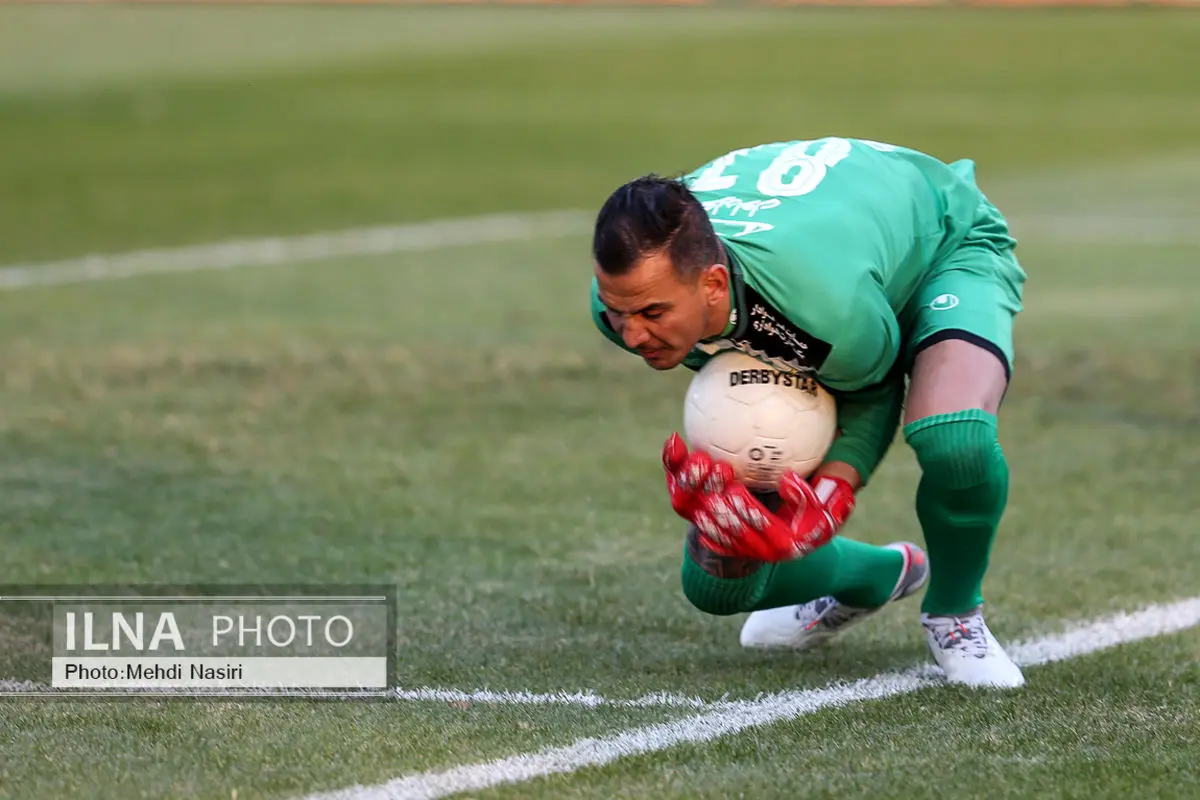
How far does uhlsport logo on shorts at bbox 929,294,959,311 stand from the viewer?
4.85m

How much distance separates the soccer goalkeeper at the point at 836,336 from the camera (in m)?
4.30

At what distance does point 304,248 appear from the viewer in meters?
14.3

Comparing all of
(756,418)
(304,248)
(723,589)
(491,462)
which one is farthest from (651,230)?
(304,248)

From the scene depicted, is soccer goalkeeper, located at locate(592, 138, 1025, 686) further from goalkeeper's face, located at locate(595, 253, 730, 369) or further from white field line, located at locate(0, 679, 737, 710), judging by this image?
white field line, located at locate(0, 679, 737, 710)

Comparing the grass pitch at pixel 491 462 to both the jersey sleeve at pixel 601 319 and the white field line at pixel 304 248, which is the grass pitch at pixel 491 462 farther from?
the jersey sleeve at pixel 601 319

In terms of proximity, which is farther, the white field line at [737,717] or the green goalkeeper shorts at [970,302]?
the green goalkeeper shorts at [970,302]

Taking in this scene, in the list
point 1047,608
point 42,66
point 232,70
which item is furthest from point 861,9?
point 1047,608

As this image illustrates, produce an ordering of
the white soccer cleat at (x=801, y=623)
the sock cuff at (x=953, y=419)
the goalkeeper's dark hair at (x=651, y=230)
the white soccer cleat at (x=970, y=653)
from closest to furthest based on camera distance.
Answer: the goalkeeper's dark hair at (x=651, y=230)
the sock cuff at (x=953, y=419)
the white soccer cleat at (x=970, y=653)
the white soccer cleat at (x=801, y=623)

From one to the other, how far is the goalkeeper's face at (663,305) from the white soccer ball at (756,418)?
0.25 metres

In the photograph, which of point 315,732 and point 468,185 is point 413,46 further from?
point 315,732

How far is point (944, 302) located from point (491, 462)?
3.08 m

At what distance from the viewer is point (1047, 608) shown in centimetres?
561

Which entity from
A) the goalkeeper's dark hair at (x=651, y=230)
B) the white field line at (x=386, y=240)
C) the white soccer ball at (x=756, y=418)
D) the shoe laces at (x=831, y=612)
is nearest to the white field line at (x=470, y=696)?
the white soccer ball at (x=756, y=418)

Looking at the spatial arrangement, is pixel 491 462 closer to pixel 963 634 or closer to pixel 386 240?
pixel 963 634
